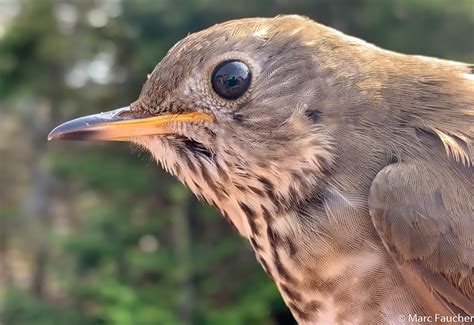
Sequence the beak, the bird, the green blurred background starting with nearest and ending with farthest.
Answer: the bird, the beak, the green blurred background

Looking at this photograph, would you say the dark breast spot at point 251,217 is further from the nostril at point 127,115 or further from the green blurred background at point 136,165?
the green blurred background at point 136,165

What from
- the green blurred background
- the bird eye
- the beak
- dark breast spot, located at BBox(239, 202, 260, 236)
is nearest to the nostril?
the beak

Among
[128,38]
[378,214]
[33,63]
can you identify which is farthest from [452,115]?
[33,63]

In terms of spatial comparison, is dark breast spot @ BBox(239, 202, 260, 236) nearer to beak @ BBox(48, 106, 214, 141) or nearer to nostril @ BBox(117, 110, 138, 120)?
beak @ BBox(48, 106, 214, 141)

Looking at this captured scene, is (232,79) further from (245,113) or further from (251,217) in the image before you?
(251,217)

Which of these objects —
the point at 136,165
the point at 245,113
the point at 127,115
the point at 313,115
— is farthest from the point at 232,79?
the point at 136,165

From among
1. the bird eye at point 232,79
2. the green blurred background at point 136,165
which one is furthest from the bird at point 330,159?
the green blurred background at point 136,165
